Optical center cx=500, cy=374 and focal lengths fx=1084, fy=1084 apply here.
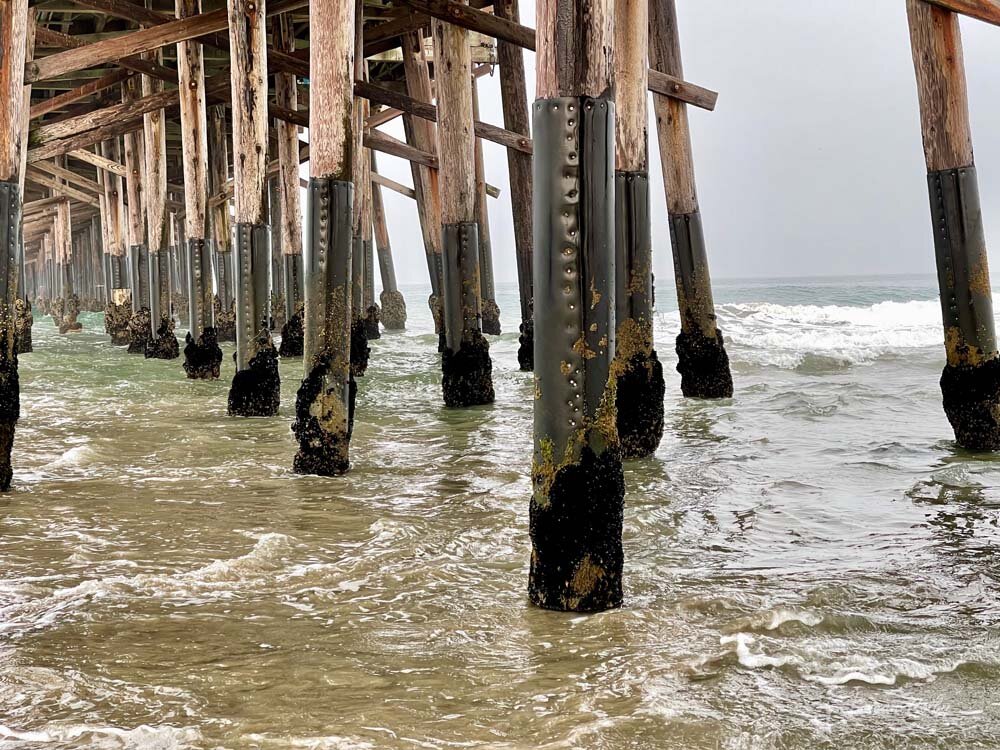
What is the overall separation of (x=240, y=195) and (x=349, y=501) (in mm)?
3321

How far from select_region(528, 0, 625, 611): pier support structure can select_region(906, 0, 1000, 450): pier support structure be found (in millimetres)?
3165

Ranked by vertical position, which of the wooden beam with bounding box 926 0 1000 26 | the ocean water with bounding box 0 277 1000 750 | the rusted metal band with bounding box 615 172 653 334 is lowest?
the ocean water with bounding box 0 277 1000 750

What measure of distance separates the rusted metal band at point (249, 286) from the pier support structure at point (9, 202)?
238cm

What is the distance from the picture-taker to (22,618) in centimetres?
338

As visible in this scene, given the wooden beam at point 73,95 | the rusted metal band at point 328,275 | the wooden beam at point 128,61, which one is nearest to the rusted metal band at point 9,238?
the rusted metal band at point 328,275

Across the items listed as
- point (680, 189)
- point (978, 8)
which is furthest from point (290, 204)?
point (978, 8)

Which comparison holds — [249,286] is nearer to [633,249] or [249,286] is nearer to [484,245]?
[633,249]

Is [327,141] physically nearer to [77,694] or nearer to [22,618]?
[22,618]

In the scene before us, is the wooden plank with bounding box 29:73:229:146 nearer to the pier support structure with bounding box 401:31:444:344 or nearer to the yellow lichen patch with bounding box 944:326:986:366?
the pier support structure with bounding box 401:31:444:344

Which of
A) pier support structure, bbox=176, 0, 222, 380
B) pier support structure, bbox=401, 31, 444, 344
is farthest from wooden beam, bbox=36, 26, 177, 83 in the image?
pier support structure, bbox=401, 31, 444, 344

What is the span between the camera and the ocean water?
2668 mm

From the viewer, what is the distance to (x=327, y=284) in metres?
5.72

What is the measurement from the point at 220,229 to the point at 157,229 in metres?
0.75

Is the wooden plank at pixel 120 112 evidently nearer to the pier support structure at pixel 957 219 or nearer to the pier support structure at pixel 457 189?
the pier support structure at pixel 457 189
